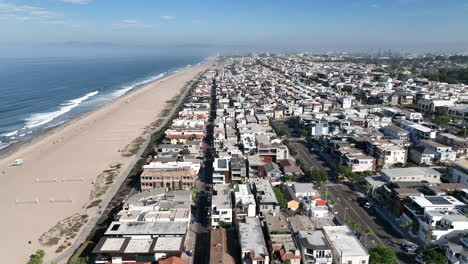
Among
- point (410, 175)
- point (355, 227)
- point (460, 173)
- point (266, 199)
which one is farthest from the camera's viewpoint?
point (460, 173)

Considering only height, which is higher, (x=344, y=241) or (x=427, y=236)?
(x=344, y=241)

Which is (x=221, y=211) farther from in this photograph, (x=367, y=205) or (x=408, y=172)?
(x=408, y=172)

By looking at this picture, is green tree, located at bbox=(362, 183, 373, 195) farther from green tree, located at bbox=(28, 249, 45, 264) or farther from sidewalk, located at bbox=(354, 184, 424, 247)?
green tree, located at bbox=(28, 249, 45, 264)

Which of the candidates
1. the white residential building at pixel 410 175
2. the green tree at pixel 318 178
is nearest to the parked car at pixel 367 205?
the white residential building at pixel 410 175

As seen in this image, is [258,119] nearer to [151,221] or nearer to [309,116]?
[309,116]

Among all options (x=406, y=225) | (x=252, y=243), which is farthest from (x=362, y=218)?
(x=252, y=243)
